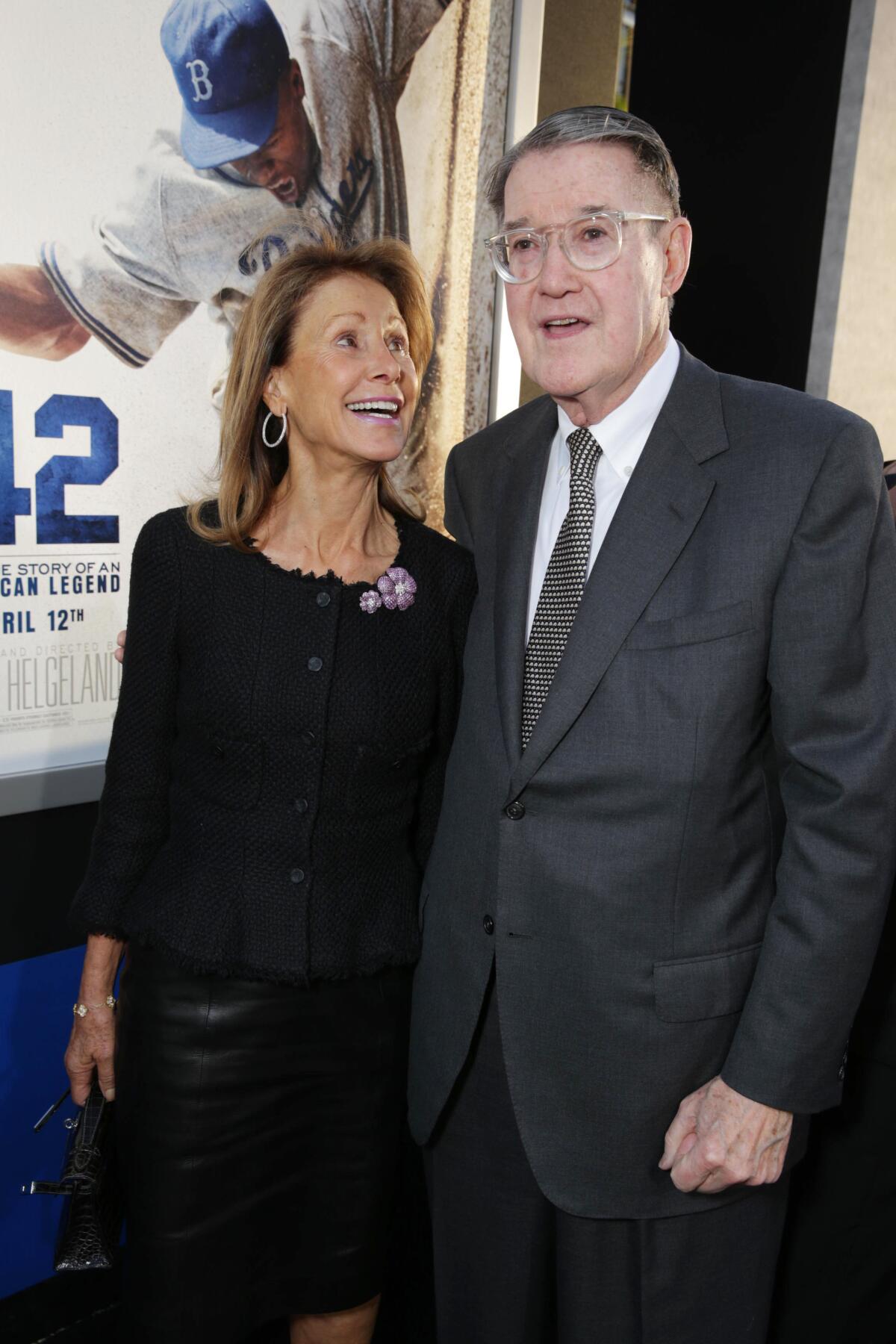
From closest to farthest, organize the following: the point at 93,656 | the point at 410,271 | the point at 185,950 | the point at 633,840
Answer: the point at 633,840 → the point at 185,950 → the point at 410,271 → the point at 93,656

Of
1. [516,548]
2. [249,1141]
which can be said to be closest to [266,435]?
[516,548]

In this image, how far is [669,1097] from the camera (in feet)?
4.99

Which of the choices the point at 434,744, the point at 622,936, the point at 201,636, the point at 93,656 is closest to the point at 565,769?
the point at 622,936

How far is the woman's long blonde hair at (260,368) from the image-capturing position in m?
1.82

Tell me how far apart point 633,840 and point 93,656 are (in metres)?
1.14

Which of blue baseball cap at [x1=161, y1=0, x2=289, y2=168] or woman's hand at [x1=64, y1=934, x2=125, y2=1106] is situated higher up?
blue baseball cap at [x1=161, y1=0, x2=289, y2=168]

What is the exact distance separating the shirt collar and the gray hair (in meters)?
0.24

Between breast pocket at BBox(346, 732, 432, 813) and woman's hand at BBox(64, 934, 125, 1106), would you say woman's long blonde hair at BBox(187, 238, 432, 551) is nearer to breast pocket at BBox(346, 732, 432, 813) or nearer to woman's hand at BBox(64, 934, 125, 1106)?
breast pocket at BBox(346, 732, 432, 813)

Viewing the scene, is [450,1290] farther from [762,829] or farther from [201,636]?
[201,636]

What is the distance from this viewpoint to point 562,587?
1573 millimetres

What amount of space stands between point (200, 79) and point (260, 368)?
696 millimetres

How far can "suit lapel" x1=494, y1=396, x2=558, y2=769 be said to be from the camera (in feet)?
5.16

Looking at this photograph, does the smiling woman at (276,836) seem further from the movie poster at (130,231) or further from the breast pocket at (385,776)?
the movie poster at (130,231)

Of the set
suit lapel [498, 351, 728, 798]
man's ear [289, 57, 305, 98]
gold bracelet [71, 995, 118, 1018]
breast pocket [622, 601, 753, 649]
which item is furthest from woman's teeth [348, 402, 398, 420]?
gold bracelet [71, 995, 118, 1018]
